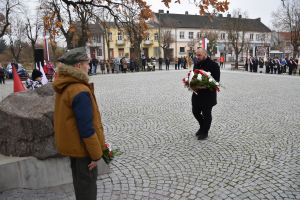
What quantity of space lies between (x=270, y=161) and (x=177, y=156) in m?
1.56

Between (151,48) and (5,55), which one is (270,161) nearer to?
(5,55)

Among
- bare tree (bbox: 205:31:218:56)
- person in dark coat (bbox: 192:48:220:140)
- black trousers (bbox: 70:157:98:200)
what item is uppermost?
bare tree (bbox: 205:31:218:56)

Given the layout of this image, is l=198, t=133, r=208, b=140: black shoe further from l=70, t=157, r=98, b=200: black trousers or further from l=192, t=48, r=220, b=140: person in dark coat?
l=70, t=157, r=98, b=200: black trousers

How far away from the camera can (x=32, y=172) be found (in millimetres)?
4031

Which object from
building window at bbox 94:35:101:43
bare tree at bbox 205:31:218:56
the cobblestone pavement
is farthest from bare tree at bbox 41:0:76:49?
building window at bbox 94:35:101:43

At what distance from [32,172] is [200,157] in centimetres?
273

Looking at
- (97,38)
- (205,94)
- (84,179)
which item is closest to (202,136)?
(205,94)

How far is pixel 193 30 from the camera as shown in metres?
67.6

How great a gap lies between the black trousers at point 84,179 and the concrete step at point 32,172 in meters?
1.36

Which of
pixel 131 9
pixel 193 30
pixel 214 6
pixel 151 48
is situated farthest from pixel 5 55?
pixel 214 6

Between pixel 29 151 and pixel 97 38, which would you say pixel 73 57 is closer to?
pixel 29 151

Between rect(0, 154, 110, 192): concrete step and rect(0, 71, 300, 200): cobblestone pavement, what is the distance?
0.14m

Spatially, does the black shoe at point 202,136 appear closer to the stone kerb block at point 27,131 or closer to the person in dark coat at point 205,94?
the person in dark coat at point 205,94

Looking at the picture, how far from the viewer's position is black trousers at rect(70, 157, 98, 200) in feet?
8.96
